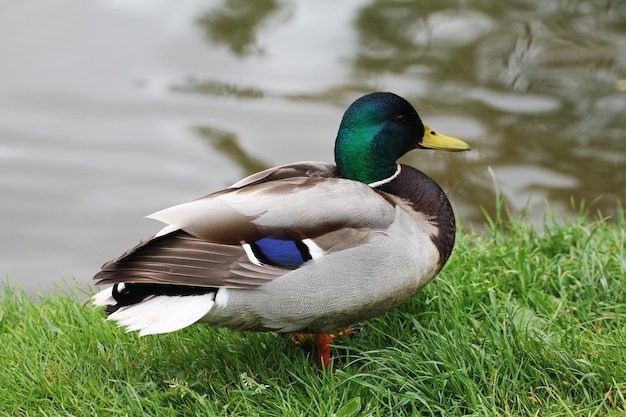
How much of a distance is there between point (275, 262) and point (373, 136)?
1.96 ft

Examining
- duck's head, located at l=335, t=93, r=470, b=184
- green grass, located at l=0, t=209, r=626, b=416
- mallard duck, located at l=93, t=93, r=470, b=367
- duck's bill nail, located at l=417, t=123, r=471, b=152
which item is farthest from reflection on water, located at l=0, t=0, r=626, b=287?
mallard duck, located at l=93, t=93, r=470, b=367

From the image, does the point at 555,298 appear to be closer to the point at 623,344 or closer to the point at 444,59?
the point at 623,344

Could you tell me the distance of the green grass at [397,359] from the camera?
2.66 meters

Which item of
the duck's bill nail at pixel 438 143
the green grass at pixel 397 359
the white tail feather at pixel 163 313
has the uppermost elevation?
the duck's bill nail at pixel 438 143

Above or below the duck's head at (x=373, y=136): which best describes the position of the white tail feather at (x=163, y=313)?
below

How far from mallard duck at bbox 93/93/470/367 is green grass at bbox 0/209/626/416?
0.21m

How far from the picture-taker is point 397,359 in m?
2.85

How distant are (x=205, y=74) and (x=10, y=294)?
2.88m

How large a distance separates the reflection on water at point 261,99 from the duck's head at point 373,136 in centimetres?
161

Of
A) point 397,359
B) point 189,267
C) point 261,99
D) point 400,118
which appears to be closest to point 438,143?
point 400,118

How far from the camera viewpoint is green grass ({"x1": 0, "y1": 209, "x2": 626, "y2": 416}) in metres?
2.66

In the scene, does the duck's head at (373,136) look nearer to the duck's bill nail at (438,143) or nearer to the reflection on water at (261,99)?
the duck's bill nail at (438,143)

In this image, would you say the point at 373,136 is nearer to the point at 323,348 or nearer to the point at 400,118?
the point at 400,118

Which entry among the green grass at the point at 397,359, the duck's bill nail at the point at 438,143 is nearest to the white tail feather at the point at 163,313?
the green grass at the point at 397,359
